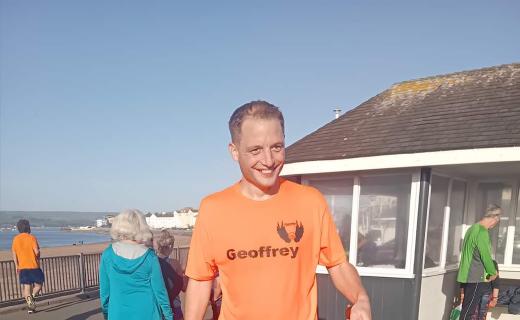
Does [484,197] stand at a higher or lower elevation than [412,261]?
higher

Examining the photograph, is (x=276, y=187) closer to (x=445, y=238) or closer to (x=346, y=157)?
(x=346, y=157)

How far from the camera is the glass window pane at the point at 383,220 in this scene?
554cm

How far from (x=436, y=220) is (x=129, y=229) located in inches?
181

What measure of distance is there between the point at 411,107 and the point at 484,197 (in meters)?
2.00

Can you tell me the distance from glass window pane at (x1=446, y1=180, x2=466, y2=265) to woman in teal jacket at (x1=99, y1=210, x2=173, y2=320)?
4853 millimetres

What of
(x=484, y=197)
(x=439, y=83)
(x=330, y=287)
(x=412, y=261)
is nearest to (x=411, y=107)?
(x=439, y=83)

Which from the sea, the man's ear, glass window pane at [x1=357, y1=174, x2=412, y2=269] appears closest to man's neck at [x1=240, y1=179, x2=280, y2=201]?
the man's ear

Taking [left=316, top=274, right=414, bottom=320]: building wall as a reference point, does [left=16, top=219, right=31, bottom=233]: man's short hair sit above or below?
above

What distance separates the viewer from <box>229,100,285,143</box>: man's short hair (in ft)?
5.17

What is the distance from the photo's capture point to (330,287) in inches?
236

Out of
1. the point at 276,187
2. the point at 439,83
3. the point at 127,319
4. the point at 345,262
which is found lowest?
the point at 127,319

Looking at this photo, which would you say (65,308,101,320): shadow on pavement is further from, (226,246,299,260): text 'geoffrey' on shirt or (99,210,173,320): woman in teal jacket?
(226,246,299,260): text 'geoffrey' on shirt

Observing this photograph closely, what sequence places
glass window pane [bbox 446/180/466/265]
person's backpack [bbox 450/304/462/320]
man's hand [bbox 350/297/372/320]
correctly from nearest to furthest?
1. man's hand [bbox 350/297/372/320]
2. person's backpack [bbox 450/304/462/320]
3. glass window pane [bbox 446/180/466/265]

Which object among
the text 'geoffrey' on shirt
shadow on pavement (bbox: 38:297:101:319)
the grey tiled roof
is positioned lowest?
shadow on pavement (bbox: 38:297:101:319)
